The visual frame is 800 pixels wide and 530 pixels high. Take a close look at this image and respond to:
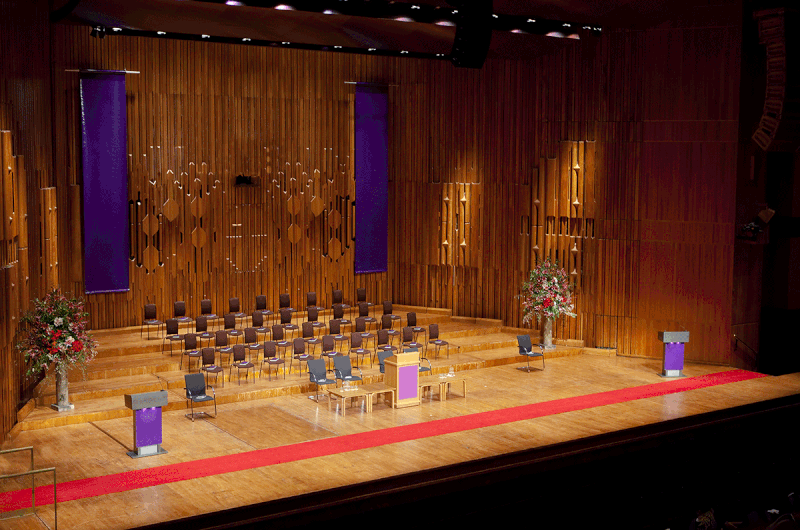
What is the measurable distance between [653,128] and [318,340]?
19.4ft

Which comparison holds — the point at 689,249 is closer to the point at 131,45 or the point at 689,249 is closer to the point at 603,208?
the point at 603,208

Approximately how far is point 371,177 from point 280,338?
4.24 meters

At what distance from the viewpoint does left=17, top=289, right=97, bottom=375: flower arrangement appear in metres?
9.55

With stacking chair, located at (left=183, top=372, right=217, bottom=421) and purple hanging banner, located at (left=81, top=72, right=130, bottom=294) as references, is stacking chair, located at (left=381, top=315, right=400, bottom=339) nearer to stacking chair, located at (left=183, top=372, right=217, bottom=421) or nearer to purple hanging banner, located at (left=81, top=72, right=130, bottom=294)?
stacking chair, located at (left=183, top=372, right=217, bottom=421)

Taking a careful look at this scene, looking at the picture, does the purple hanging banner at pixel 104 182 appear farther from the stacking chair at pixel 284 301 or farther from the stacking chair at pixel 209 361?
the stacking chair at pixel 209 361

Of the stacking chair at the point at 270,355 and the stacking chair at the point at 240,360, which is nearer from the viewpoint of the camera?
the stacking chair at the point at 240,360

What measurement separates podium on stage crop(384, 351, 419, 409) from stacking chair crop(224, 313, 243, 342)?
9.72 feet

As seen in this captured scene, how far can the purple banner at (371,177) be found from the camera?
15.5 metres

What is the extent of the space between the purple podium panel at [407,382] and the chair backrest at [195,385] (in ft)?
7.71

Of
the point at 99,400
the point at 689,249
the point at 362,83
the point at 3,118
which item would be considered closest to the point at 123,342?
the point at 99,400

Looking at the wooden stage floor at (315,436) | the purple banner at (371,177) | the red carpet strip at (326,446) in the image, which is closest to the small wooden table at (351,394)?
the wooden stage floor at (315,436)

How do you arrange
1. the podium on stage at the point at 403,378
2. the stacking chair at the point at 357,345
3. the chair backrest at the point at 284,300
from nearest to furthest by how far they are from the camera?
the podium on stage at the point at 403,378 < the stacking chair at the point at 357,345 < the chair backrest at the point at 284,300

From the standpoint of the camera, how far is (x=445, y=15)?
36.8ft

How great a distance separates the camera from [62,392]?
9953 millimetres
